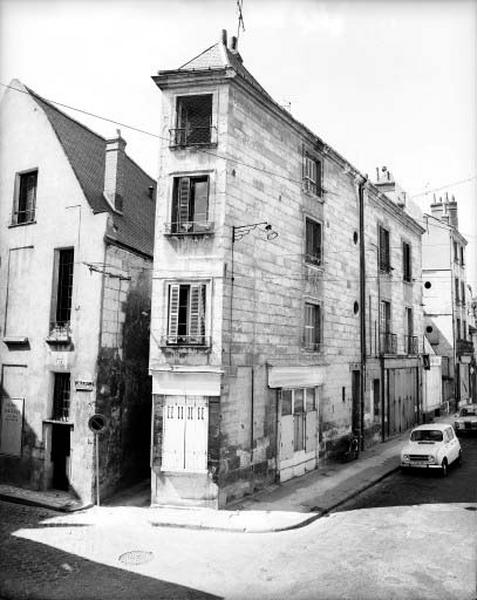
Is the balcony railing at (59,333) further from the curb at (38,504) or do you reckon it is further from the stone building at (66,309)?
the curb at (38,504)

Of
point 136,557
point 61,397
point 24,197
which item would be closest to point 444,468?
point 136,557

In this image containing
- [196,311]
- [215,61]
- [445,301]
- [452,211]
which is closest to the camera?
[196,311]

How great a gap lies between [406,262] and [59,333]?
21.2 metres

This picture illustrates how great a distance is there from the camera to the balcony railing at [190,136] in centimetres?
1563

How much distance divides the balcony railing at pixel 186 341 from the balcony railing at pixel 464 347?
1187 inches

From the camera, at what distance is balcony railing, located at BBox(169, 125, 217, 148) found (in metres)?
15.6

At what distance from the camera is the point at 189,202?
15.5m

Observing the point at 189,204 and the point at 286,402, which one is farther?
the point at 286,402

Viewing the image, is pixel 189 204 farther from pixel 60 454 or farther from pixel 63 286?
pixel 60 454

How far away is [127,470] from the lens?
16156 mm

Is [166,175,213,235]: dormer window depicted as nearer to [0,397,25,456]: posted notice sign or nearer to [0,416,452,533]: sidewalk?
[0,397,25,456]: posted notice sign

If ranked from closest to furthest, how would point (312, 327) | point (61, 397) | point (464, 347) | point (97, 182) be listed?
point (61, 397), point (97, 182), point (312, 327), point (464, 347)

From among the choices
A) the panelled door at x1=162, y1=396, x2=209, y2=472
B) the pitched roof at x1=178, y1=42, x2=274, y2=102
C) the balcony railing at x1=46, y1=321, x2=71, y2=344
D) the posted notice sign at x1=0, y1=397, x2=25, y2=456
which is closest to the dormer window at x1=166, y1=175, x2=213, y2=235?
the pitched roof at x1=178, y1=42, x2=274, y2=102

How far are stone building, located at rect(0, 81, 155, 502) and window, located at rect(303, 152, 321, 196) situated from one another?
644 centimetres
